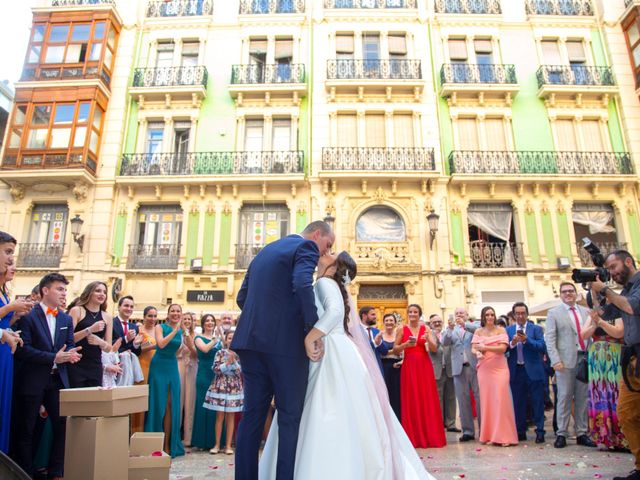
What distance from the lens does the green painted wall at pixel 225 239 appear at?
14.9m

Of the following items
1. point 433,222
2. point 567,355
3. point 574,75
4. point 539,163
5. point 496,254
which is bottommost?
point 567,355

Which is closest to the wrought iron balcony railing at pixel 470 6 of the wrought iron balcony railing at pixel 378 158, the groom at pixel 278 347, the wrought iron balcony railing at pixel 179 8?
the wrought iron balcony railing at pixel 378 158

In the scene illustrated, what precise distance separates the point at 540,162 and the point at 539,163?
0.06 m

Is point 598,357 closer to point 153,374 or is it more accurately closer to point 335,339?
point 335,339

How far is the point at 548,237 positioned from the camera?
1483 centimetres

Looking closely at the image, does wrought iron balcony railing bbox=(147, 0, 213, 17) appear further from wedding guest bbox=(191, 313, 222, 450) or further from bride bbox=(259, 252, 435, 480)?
bride bbox=(259, 252, 435, 480)

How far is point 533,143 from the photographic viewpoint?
51.7ft

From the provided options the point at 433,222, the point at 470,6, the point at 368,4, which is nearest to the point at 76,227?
the point at 433,222

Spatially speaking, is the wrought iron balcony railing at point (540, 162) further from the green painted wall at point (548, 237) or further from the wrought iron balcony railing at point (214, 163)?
the wrought iron balcony railing at point (214, 163)

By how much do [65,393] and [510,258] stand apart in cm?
1438

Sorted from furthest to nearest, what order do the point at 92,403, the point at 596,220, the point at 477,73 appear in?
the point at 477,73
the point at 596,220
the point at 92,403

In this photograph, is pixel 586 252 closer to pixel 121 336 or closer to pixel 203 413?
pixel 203 413

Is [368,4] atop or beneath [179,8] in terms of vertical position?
beneath

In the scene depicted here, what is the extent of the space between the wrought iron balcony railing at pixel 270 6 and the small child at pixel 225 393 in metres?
15.8
